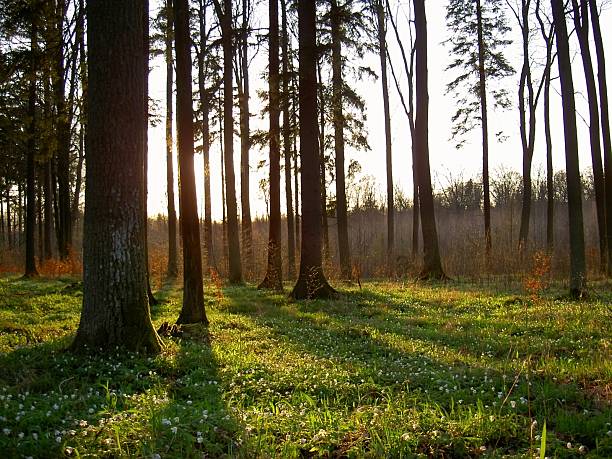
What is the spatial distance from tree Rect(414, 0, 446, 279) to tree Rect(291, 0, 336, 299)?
636cm

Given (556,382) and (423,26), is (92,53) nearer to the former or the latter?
(556,382)

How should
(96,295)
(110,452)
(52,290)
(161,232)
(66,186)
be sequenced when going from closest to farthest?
(110,452), (96,295), (52,290), (66,186), (161,232)

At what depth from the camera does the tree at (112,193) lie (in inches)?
257

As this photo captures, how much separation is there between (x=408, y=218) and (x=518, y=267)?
2377 centimetres

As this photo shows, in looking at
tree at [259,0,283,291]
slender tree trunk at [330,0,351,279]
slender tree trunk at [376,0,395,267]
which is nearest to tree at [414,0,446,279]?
slender tree trunk at [330,0,351,279]

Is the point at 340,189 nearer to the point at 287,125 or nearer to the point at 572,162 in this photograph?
the point at 287,125

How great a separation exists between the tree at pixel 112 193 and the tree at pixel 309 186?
722 cm

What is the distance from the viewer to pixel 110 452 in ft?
10.7

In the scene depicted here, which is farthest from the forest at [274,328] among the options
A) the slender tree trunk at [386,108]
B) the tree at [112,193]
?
the slender tree trunk at [386,108]

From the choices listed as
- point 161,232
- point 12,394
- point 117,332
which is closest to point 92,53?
point 117,332

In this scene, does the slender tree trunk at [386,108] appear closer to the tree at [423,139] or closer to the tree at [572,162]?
the tree at [423,139]

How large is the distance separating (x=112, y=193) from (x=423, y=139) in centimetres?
1507

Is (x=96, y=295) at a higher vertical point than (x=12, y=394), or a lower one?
higher

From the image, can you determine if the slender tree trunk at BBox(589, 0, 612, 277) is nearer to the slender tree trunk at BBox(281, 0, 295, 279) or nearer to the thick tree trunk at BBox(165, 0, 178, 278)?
the slender tree trunk at BBox(281, 0, 295, 279)
